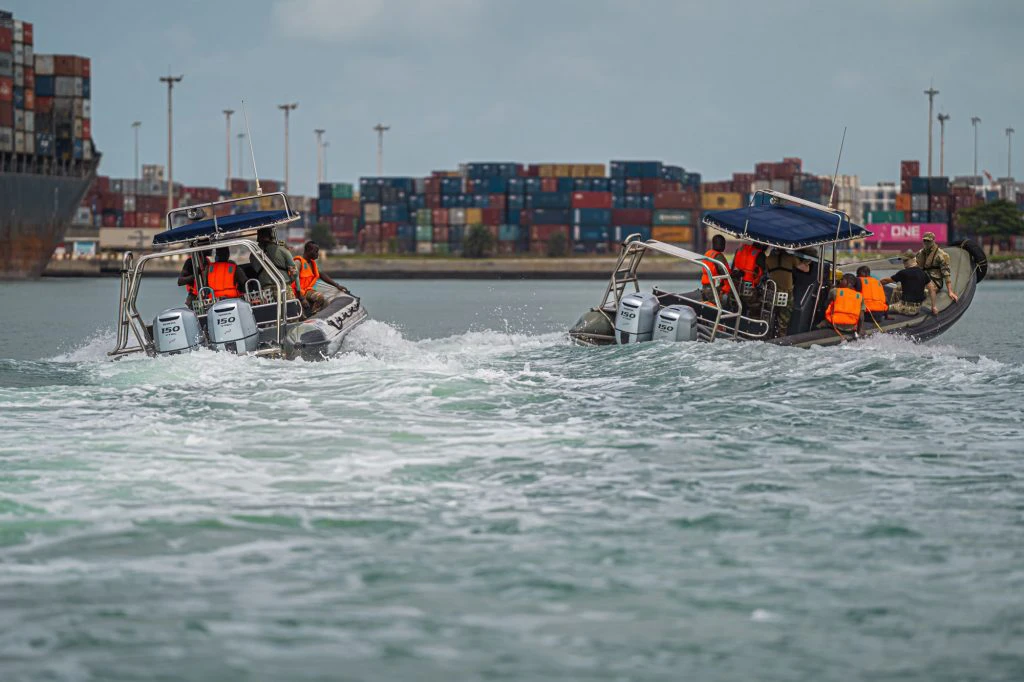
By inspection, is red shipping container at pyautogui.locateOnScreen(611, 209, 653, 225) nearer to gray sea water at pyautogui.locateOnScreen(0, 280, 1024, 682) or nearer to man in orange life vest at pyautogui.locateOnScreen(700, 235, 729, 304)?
man in orange life vest at pyautogui.locateOnScreen(700, 235, 729, 304)

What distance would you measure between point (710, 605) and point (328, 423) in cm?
562

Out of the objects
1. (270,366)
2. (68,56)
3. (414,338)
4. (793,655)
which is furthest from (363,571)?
(68,56)

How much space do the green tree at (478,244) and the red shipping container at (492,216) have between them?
5.43 metres

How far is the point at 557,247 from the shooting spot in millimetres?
120188

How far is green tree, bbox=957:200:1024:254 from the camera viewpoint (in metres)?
113

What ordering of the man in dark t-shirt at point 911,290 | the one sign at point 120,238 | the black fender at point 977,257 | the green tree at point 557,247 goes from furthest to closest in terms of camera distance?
the one sign at point 120,238 → the green tree at point 557,247 → the black fender at point 977,257 → the man in dark t-shirt at point 911,290

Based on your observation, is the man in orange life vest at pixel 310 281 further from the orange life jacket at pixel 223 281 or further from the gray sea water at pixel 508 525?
the gray sea water at pixel 508 525

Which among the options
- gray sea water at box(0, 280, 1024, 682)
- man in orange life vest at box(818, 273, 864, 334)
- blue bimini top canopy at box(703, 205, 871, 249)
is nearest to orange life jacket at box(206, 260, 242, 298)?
gray sea water at box(0, 280, 1024, 682)

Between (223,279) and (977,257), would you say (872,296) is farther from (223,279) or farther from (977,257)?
(223,279)

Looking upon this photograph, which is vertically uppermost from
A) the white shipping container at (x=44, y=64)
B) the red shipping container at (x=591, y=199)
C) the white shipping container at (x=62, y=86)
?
the white shipping container at (x=44, y=64)

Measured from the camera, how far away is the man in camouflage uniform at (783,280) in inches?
656

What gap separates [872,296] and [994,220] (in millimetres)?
105304

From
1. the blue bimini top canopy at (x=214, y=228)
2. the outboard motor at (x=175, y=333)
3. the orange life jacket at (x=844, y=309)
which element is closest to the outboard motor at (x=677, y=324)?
the orange life jacket at (x=844, y=309)

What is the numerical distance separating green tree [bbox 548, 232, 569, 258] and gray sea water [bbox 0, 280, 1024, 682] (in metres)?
A: 106
